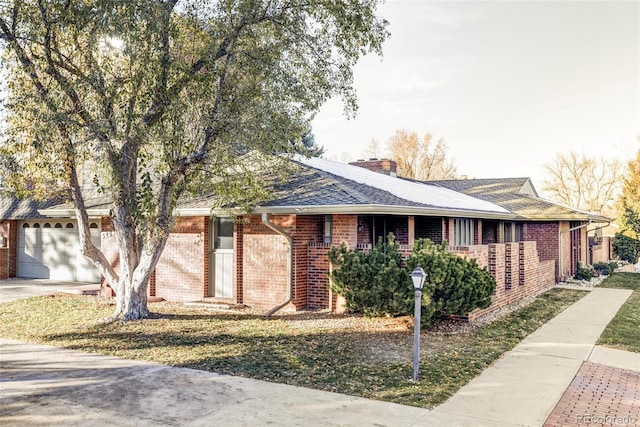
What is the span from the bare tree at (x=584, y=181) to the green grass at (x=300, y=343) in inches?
1425

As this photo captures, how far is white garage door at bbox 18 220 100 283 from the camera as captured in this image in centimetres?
1780

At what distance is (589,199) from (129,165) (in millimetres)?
43633

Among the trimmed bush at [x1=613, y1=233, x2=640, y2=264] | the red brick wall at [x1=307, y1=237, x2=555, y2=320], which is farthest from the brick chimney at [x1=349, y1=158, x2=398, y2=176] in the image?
the trimmed bush at [x1=613, y1=233, x2=640, y2=264]

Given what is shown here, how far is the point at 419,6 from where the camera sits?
12883mm

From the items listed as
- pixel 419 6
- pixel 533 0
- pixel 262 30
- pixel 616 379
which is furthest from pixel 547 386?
A: pixel 533 0

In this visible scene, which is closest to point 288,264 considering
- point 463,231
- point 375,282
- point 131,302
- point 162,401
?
point 375,282

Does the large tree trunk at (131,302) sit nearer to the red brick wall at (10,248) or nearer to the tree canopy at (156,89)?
the tree canopy at (156,89)

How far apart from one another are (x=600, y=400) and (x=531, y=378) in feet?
3.12

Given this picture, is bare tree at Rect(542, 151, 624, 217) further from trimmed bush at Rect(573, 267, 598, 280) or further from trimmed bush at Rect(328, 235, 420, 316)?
trimmed bush at Rect(328, 235, 420, 316)

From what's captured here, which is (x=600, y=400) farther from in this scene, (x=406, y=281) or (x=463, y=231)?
(x=463, y=231)

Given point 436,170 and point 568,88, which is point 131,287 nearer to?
point 568,88

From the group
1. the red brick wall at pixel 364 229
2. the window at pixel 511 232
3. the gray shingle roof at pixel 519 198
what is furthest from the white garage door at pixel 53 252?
the gray shingle roof at pixel 519 198

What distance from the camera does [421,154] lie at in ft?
159

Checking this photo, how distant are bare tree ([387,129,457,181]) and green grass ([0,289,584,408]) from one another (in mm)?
36528
